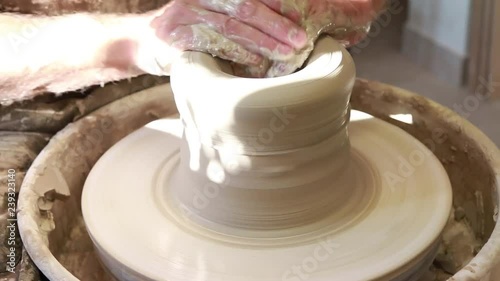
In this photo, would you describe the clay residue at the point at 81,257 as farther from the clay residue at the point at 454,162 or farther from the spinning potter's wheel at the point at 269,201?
the clay residue at the point at 454,162

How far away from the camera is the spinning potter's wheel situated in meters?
1.01

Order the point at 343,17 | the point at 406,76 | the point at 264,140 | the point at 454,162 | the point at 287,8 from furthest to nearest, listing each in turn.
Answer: the point at 406,76
the point at 454,162
the point at 343,17
the point at 287,8
the point at 264,140

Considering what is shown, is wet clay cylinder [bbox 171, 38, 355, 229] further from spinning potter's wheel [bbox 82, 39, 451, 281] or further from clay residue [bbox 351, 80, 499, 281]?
clay residue [bbox 351, 80, 499, 281]

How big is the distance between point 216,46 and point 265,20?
9cm

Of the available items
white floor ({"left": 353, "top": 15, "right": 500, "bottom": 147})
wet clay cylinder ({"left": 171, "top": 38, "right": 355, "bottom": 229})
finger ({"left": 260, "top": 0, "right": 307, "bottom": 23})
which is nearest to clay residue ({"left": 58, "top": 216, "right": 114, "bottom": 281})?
wet clay cylinder ({"left": 171, "top": 38, "right": 355, "bottom": 229})

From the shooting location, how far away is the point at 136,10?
150cm

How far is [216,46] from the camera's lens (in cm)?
112

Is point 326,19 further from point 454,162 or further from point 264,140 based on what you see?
point 454,162

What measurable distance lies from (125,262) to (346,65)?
474mm

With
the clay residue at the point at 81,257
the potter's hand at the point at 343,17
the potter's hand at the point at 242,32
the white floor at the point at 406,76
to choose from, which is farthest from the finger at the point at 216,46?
the white floor at the point at 406,76

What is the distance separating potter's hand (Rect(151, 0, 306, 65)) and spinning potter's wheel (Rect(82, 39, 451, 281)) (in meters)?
0.03

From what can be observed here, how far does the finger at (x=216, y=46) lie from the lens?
43.8 inches

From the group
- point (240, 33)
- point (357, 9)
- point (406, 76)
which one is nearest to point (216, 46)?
point (240, 33)

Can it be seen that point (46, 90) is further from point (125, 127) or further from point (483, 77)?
point (483, 77)
